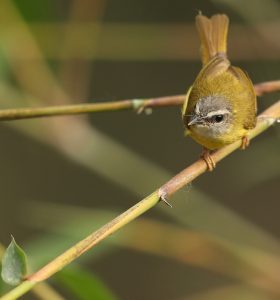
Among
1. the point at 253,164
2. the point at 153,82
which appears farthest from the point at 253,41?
the point at 153,82

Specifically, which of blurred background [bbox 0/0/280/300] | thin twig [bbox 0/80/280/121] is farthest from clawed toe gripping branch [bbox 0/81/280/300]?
blurred background [bbox 0/0/280/300]

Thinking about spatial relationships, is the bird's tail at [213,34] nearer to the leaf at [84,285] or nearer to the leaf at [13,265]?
the leaf at [84,285]

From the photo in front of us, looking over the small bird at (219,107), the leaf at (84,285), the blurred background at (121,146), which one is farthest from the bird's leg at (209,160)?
the leaf at (84,285)

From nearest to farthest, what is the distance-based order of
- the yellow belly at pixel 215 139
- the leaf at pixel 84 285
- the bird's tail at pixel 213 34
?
the leaf at pixel 84 285
the yellow belly at pixel 215 139
the bird's tail at pixel 213 34

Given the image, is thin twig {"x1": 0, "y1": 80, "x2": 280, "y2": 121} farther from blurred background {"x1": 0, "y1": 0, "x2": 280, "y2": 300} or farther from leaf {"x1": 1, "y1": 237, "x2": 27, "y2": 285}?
leaf {"x1": 1, "y1": 237, "x2": 27, "y2": 285}

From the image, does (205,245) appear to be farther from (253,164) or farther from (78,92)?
(78,92)
